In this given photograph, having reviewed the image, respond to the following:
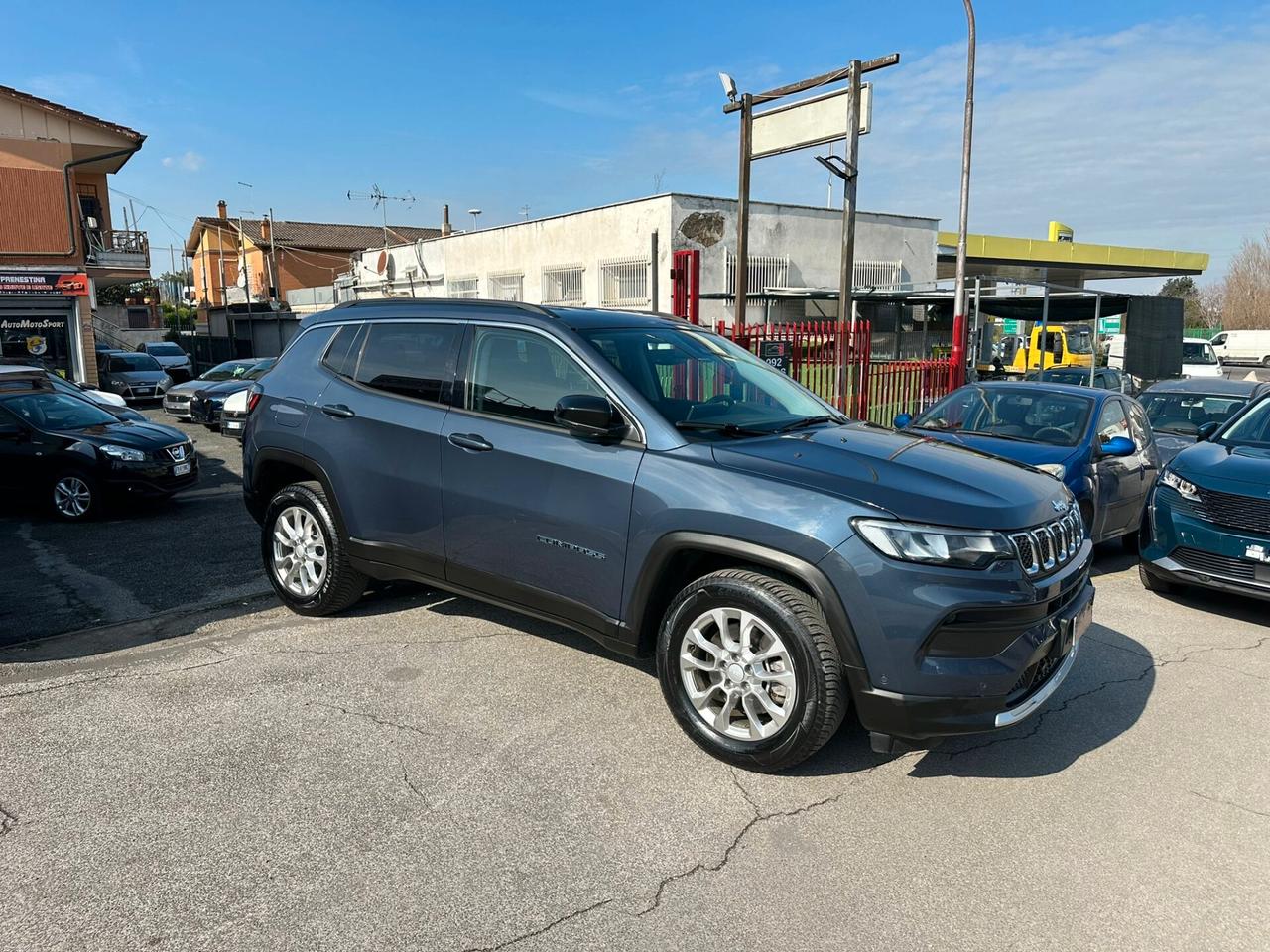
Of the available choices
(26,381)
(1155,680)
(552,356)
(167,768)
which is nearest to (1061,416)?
(1155,680)

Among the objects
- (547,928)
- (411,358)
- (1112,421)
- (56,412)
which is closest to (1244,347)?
(1112,421)

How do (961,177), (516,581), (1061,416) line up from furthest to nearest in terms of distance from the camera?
(961,177) < (1061,416) < (516,581)

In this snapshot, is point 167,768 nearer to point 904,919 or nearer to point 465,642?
point 465,642

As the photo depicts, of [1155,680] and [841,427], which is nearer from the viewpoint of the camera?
[841,427]

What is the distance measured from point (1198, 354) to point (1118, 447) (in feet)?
102

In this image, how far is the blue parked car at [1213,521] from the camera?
5.61 m

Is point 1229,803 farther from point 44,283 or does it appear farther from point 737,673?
point 44,283

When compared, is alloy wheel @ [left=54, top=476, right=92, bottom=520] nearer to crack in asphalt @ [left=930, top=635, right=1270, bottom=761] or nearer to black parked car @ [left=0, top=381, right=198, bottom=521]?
black parked car @ [left=0, top=381, right=198, bottom=521]

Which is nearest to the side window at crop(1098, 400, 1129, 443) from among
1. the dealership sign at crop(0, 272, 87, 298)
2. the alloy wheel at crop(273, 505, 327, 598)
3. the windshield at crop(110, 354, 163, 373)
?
the alloy wheel at crop(273, 505, 327, 598)

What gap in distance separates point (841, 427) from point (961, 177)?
15.2 m

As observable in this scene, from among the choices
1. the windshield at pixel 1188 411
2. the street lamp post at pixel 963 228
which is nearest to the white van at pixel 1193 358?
the street lamp post at pixel 963 228

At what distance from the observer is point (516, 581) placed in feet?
13.9

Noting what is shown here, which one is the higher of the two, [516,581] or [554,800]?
[516,581]

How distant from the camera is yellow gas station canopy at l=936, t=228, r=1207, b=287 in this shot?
30.0m
